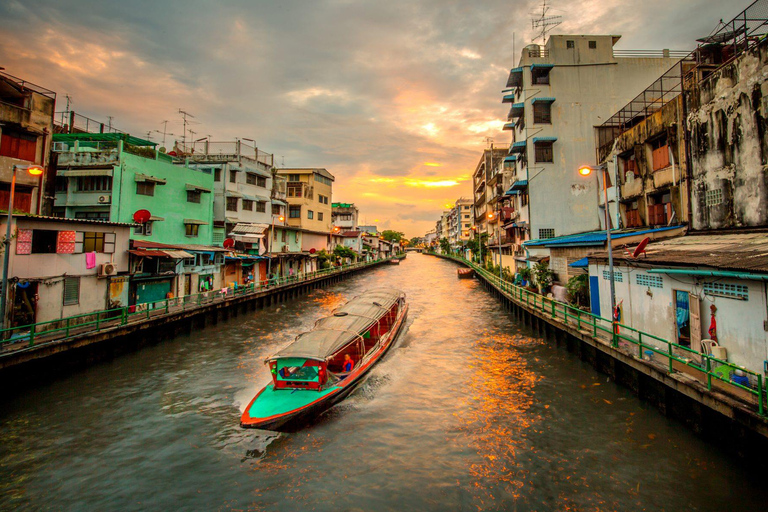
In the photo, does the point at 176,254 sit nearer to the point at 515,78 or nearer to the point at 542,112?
the point at 542,112

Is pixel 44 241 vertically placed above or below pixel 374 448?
above

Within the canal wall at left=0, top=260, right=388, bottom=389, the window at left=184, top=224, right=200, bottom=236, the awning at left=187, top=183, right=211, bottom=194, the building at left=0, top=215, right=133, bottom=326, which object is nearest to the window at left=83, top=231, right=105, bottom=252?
the building at left=0, top=215, right=133, bottom=326

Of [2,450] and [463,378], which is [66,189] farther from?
[463,378]

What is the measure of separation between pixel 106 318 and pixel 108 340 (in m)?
2.59

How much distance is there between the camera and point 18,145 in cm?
2105

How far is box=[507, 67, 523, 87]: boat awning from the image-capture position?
1455 inches

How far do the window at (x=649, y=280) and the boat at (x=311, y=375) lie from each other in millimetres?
11770

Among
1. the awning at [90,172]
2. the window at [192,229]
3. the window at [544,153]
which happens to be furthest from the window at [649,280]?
the awning at [90,172]

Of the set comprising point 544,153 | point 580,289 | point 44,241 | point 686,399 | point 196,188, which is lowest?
point 686,399

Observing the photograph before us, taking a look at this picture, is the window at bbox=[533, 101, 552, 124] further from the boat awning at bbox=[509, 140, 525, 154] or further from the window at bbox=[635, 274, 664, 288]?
the window at bbox=[635, 274, 664, 288]

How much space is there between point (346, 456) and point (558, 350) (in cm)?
1420

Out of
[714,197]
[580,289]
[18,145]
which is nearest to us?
[714,197]

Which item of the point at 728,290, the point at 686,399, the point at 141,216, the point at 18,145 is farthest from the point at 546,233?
the point at 18,145

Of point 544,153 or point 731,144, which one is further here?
point 544,153
